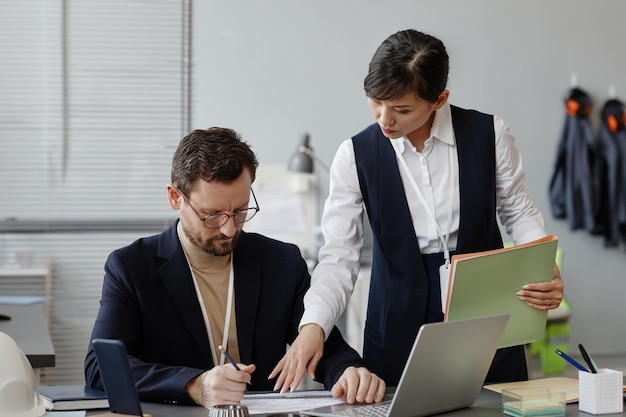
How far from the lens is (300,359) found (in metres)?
1.92

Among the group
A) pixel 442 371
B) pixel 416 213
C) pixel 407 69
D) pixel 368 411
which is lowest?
pixel 368 411

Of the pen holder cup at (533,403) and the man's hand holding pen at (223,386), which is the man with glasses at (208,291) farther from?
the pen holder cup at (533,403)

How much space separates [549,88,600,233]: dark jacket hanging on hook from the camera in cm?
567

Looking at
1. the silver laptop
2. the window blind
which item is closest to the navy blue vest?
the silver laptop

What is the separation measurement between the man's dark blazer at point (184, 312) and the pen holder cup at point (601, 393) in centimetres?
50

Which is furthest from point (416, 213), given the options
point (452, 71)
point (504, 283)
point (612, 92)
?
point (612, 92)

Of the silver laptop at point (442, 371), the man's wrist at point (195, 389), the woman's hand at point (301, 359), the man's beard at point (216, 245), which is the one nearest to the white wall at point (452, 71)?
the man's beard at point (216, 245)

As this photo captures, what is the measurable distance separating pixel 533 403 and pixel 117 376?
79 centimetres

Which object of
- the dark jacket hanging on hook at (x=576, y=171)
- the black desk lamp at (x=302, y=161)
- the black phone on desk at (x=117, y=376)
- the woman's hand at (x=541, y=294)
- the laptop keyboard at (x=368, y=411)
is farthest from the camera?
the dark jacket hanging on hook at (x=576, y=171)

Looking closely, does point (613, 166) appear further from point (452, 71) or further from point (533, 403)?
point (533, 403)

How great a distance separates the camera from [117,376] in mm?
1584

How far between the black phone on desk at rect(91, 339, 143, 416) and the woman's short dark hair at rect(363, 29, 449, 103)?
2.71 feet

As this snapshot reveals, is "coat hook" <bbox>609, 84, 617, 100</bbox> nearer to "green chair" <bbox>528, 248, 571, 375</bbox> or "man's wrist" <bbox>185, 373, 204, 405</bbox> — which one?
"green chair" <bbox>528, 248, 571, 375</bbox>

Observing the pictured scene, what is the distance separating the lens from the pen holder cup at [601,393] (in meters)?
1.79
